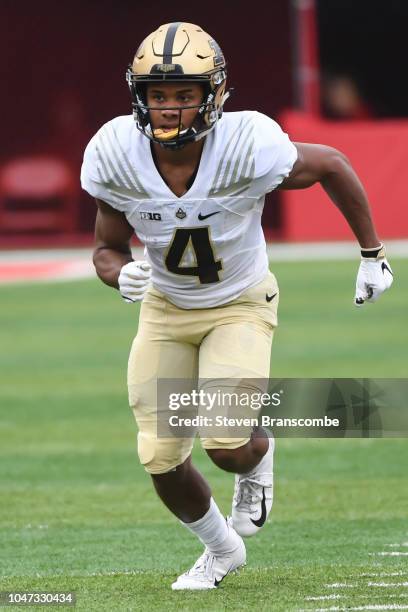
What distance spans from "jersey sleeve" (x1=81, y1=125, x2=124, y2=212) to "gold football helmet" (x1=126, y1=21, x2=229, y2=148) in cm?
20

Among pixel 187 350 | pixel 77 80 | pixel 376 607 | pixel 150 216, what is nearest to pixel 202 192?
pixel 150 216

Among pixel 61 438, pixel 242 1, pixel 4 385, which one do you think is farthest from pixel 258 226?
pixel 242 1

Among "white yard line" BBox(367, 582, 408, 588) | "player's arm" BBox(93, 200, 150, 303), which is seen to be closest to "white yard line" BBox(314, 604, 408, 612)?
"white yard line" BBox(367, 582, 408, 588)

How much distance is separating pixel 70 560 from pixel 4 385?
5058 millimetres

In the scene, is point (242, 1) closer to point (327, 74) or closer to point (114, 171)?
point (327, 74)

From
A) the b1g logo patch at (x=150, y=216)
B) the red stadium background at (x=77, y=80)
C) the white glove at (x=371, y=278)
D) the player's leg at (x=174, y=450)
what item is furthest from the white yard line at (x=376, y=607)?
the red stadium background at (x=77, y=80)

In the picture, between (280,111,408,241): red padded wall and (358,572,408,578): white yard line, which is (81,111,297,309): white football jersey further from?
(280,111,408,241): red padded wall

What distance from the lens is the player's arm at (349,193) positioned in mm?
5285

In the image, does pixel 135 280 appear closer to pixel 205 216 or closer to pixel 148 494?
pixel 205 216

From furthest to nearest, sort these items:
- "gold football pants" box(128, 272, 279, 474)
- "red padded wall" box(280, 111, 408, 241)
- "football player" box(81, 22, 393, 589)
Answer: "red padded wall" box(280, 111, 408, 241) < "gold football pants" box(128, 272, 279, 474) < "football player" box(81, 22, 393, 589)

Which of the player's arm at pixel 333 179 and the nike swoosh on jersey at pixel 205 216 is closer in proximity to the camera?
the nike swoosh on jersey at pixel 205 216

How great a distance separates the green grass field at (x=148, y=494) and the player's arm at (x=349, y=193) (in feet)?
3.69

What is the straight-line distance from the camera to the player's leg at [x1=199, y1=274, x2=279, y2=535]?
16.9 feet

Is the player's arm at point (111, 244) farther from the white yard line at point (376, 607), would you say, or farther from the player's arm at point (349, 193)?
the white yard line at point (376, 607)
